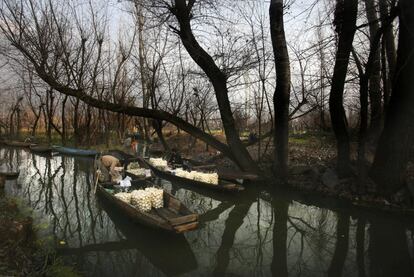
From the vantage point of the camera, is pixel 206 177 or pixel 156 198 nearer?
pixel 156 198

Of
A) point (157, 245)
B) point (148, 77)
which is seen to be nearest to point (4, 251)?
point (157, 245)

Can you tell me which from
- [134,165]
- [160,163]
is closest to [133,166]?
[134,165]

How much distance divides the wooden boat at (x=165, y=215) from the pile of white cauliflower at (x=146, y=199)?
0.42ft

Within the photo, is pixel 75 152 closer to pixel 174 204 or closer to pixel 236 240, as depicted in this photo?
pixel 174 204

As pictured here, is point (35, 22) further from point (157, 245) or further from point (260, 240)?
point (260, 240)

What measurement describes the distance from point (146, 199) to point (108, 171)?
3.70 m

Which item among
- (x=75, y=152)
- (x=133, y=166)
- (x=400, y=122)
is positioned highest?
(x=400, y=122)

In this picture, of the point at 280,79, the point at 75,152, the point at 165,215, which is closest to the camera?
the point at 165,215

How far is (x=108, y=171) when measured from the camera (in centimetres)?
1084

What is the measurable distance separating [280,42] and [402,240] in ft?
25.0

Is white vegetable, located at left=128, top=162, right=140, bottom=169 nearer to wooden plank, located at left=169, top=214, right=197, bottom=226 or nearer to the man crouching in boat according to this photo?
the man crouching in boat

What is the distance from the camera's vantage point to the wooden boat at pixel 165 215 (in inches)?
248

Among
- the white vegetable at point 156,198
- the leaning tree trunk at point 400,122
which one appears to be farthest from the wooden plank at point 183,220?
the leaning tree trunk at point 400,122

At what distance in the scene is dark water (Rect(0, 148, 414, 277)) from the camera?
19.9 ft
